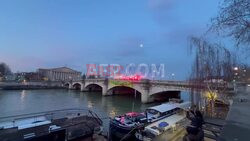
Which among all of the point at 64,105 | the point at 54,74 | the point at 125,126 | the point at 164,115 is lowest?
the point at 64,105

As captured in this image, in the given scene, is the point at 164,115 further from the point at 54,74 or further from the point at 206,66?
the point at 54,74

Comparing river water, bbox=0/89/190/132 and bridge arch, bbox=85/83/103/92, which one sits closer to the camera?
river water, bbox=0/89/190/132

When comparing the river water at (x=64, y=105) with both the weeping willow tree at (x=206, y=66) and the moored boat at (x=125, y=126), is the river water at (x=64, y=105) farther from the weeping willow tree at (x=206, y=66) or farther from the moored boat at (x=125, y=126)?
the weeping willow tree at (x=206, y=66)

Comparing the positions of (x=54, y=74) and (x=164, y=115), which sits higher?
(x=54, y=74)

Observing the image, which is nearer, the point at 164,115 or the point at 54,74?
the point at 164,115

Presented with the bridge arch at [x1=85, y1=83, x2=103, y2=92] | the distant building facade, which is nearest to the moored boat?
the bridge arch at [x1=85, y1=83, x2=103, y2=92]

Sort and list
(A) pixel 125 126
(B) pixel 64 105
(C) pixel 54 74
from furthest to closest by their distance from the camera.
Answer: (C) pixel 54 74
(B) pixel 64 105
(A) pixel 125 126

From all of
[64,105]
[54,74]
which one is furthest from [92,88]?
[54,74]

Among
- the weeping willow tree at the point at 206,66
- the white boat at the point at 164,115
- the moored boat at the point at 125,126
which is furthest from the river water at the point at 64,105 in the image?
the weeping willow tree at the point at 206,66

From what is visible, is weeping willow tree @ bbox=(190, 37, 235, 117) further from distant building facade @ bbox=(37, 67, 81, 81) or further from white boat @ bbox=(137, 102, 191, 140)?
distant building facade @ bbox=(37, 67, 81, 81)

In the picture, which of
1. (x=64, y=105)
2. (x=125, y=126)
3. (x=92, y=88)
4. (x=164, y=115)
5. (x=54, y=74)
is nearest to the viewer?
(x=125, y=126)

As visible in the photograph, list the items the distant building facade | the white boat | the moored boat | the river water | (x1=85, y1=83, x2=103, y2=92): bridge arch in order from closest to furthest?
the moored boat → the white boat → the river water → (x1=85, y1=83, x2=103, y2=92): bridge arch → the distant building facade

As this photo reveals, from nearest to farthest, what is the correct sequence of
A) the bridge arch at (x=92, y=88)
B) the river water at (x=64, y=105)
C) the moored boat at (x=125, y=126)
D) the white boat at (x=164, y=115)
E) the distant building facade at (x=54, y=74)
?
the moored boat at (x=125, y=126), the white boat at (x=164, y=115), the river water at (x=64, y=105), the bridge arch at (x=92, y=88), the distant building facade at (x=54, y=74)

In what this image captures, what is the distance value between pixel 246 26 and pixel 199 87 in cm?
1176
